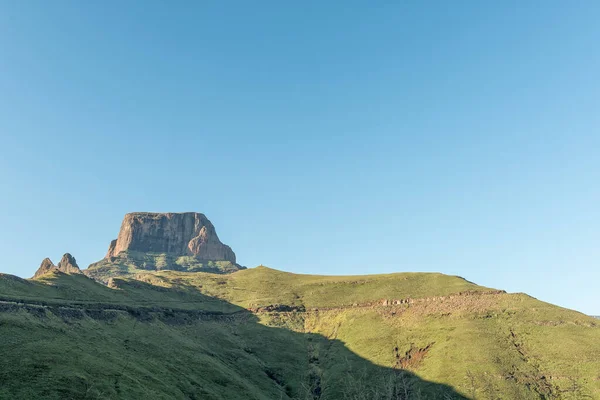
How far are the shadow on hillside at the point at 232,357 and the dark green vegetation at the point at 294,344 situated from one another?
475 millimetres

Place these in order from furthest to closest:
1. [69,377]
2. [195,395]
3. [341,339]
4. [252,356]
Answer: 1. [341,339]
2. [252,356]
3. [195,395]
4. [69,377]

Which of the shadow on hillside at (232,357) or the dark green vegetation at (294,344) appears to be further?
the shadow on hillside at (232,357)

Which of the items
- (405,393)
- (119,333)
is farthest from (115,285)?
(405,393)

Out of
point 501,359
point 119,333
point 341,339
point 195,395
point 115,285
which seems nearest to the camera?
point 195,395

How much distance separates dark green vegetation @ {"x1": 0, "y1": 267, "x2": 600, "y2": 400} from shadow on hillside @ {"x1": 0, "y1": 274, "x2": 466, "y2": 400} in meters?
0.48

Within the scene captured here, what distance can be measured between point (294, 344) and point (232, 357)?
27.3 meters

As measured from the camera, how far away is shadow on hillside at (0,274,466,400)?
272 ft

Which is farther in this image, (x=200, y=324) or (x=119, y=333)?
(x=200, y=324)

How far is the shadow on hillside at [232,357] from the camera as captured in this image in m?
82.9

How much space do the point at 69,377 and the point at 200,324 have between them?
3382 inches

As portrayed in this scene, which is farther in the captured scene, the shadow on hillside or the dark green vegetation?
the shadow on hillside

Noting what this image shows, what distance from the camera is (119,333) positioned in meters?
98.2

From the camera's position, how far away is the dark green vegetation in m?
70.4

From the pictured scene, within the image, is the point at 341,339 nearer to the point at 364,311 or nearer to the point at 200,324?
the point at 364,311
